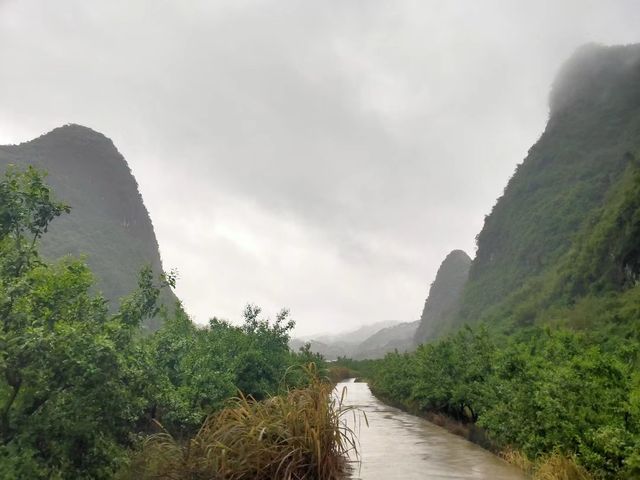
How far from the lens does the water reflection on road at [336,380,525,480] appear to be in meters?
11.6

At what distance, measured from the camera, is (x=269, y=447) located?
7.63 meters

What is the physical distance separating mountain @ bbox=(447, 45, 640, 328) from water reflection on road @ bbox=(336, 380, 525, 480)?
1892 inches

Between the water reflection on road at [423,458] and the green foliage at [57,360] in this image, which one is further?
the water reflection on road at [423,458]

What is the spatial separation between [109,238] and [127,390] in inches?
6470

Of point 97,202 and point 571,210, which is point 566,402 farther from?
point 97,202

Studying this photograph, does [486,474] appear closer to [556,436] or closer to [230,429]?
[556,436]

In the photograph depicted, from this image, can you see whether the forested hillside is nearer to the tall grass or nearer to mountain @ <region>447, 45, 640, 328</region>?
mountain @ <region>447, 45, 640, 328</region>

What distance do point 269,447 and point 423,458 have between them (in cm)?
764

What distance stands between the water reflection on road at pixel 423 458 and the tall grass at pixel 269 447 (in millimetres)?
3239

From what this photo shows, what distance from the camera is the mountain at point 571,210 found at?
217ft

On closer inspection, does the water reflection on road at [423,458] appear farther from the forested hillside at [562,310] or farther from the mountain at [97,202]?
the mountain at [97,202]

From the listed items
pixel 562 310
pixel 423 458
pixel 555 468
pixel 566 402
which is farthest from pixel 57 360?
pixel 562 310

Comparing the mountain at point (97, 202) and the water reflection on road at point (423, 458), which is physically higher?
the mountain at point (97, 202)

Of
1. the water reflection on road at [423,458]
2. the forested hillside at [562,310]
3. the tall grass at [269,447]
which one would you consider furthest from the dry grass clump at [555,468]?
the tall grass at [269,447]
